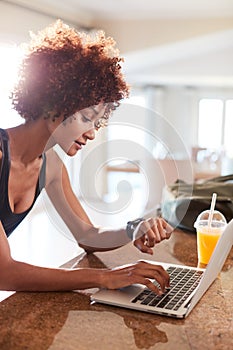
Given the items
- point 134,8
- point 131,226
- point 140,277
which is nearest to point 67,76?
point 131,226

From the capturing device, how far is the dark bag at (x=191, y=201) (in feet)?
5.67

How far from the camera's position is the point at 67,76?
1.32 meters

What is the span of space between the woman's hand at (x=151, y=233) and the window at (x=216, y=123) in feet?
22.0

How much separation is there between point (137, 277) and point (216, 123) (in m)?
7.12

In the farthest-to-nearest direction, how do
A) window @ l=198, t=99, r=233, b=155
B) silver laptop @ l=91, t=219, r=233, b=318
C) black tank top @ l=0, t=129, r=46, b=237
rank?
window @ l=198, t=99, r=233, b=155
black tank top @ l=0, t=129, r=46, b=237
silver laptop @ l=91, t=219, r=233, b=318

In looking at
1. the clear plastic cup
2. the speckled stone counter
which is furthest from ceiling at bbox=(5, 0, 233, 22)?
the speckled stone counter


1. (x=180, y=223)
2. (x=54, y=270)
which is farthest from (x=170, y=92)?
(x=54, y=270)

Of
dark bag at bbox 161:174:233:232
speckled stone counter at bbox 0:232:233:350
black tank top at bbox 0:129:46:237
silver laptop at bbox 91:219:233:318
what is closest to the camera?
speckled stone counter at bbox 0:232:233:350

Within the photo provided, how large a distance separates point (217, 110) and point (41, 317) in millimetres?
7317

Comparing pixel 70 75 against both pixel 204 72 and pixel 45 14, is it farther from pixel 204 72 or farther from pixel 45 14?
pixel 204 72

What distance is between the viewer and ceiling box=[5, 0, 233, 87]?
13.5 feet

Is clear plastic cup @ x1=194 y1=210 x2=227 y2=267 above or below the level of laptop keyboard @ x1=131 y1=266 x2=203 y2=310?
above

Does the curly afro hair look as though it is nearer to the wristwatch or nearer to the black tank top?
the black tank top

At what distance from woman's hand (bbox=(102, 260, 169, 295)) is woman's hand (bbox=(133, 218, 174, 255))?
0.72 feet
